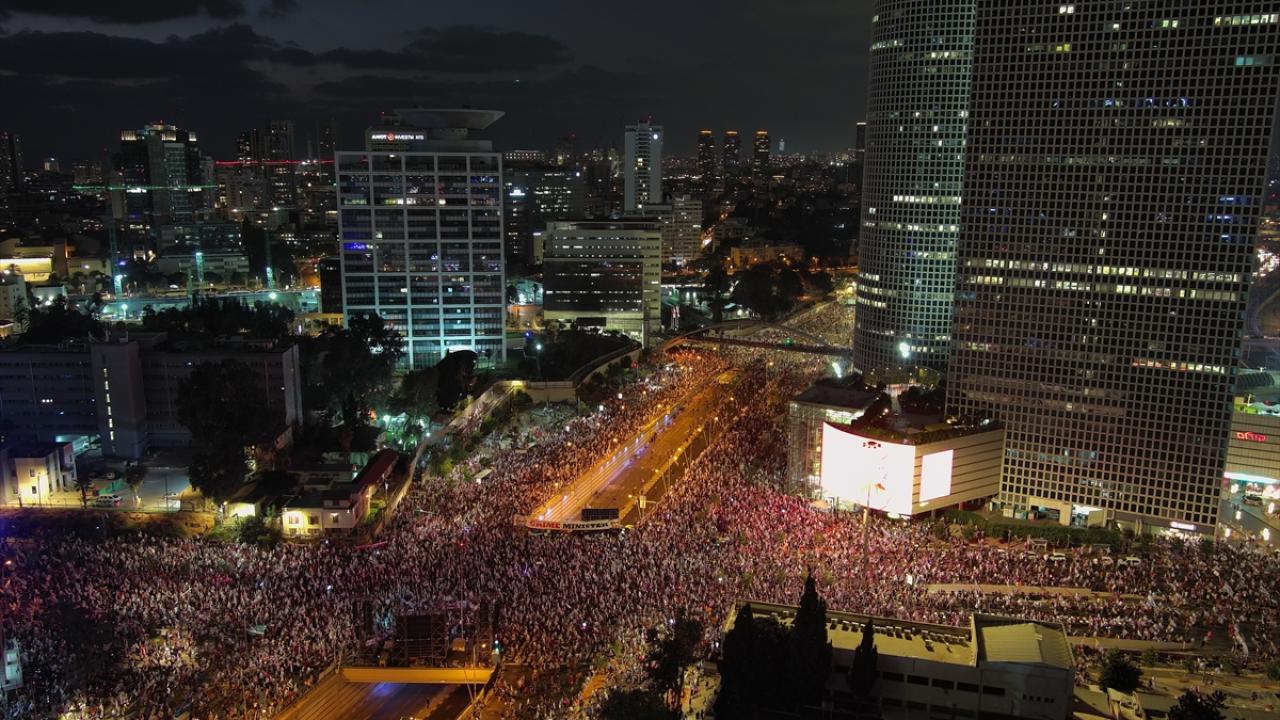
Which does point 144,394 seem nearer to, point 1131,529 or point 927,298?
point 927,298

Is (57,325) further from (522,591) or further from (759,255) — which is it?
(759,255)

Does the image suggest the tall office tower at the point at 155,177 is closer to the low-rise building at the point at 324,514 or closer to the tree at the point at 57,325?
the tree at the point at 57,325

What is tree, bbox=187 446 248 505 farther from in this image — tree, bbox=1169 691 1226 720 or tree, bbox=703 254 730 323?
tree, bbox=703 254 730 323

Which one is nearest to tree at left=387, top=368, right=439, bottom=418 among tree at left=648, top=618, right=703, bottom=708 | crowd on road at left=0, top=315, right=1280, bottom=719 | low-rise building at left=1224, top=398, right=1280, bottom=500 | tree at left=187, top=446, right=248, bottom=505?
tree at left=187, top=446, right=248, bottom=505

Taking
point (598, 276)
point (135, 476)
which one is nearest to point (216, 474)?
point (135, 476)

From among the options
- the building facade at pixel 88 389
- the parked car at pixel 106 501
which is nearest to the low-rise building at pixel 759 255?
the building facade at pixel 88 389

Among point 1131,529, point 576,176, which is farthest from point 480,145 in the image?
point 576,176
